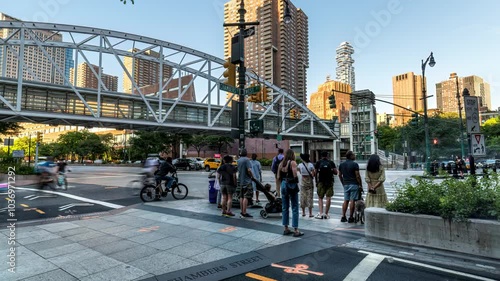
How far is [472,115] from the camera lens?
708cm

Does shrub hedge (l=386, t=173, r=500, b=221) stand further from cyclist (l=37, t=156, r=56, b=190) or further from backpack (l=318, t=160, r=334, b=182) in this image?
cyclist (l=37, t=156, r=56, b=190)

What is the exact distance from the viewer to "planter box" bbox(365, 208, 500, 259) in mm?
5004

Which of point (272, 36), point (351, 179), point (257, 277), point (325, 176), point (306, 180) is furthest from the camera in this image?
point (272, 36)

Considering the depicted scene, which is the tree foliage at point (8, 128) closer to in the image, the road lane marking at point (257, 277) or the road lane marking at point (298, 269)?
the road lane marking at point (257, 277)

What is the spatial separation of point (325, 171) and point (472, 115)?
143 inches

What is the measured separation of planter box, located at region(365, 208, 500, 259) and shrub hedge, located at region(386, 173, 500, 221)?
146 millimetres

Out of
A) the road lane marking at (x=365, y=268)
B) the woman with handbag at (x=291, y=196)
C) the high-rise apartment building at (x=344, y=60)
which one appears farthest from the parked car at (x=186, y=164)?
the road lane marking at (x=365, y=268)

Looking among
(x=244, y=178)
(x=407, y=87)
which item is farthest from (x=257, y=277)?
(x=407, y=87)

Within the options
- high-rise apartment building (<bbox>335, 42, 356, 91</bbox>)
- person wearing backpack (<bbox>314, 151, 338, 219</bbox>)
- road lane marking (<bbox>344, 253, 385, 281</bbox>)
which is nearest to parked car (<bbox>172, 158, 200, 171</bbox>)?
high-rise apartment building (<bbox>335, 42, 356, 91</bbox>)

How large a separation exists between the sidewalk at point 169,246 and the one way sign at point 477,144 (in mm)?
3061

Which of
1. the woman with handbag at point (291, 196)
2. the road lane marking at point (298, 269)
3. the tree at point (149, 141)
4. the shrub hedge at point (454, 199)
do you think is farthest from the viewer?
the tree at point (149, 141)

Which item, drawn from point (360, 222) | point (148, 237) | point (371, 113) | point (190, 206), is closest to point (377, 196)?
point (360, 222)

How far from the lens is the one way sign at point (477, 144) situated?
701 cm

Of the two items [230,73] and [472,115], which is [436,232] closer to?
[472,115]
